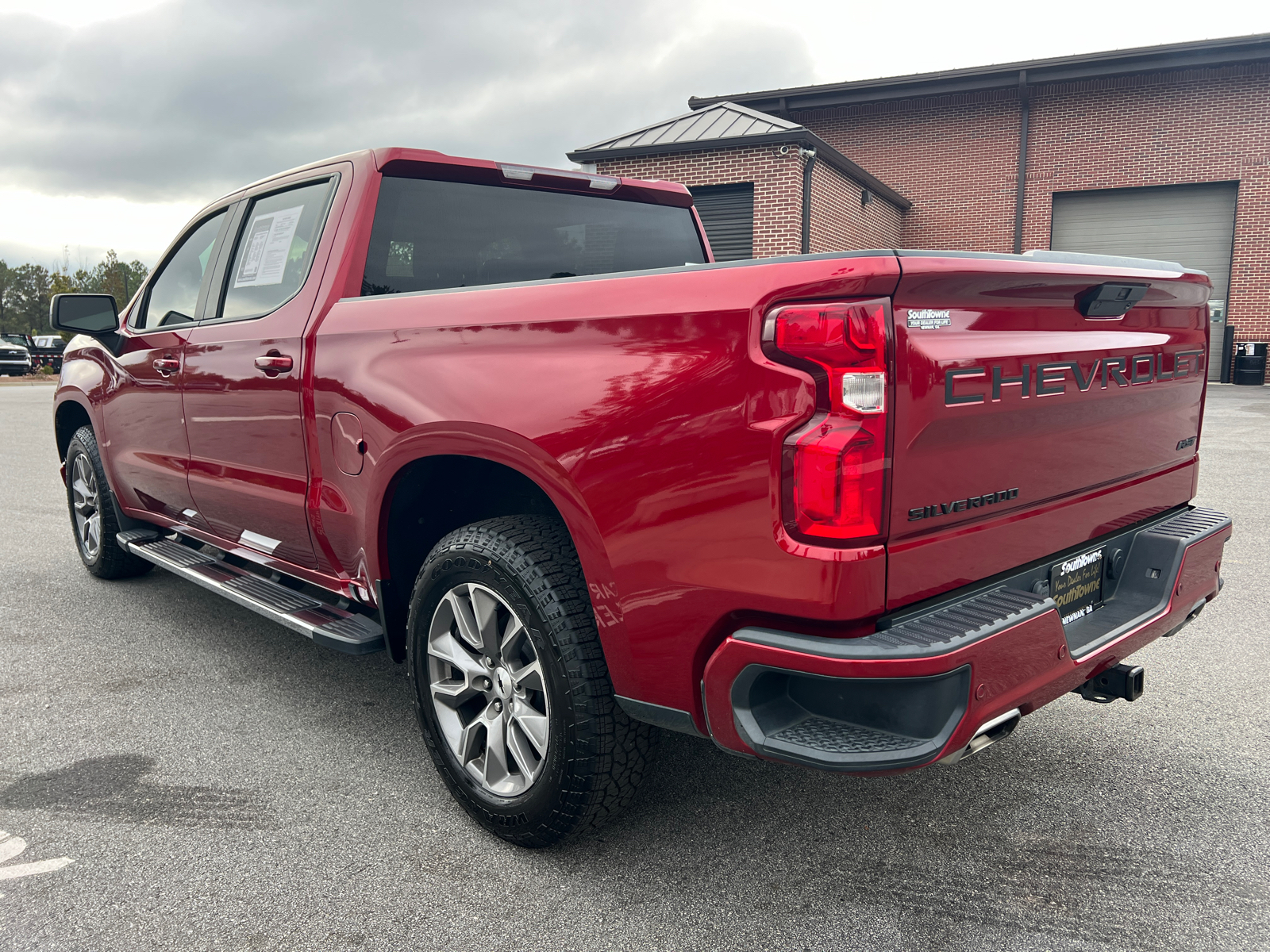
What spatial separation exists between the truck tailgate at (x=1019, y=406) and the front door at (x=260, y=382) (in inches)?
80.7

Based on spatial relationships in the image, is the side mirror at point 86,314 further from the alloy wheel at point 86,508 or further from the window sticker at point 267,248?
the window sticker at point 267,248

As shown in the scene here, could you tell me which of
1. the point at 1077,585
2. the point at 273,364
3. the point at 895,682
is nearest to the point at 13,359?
the point at 273,364

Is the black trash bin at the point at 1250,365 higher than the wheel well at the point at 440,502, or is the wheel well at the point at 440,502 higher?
the wheel well at the point at 440,502

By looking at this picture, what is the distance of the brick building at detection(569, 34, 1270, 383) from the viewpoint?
1805cm

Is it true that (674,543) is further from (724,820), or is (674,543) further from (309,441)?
(309,441)

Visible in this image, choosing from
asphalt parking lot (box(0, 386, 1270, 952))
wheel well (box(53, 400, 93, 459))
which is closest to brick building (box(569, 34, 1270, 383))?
wheel well (box(53, 400, 93, 459))

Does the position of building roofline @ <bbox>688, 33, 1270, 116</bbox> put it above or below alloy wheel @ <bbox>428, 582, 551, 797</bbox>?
above

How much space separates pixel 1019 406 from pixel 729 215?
16.9 meters

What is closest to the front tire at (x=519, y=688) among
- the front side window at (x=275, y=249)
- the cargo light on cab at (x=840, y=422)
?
the cargo light on cab at (x=840, y=422)

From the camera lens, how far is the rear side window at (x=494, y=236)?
319cm

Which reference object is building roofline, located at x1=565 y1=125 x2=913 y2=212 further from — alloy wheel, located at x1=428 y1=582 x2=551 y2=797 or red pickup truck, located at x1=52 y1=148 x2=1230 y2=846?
alloy wheel, located at x1=428 y1=582 x2=551 y2=797

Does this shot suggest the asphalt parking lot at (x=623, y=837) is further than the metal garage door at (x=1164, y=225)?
No

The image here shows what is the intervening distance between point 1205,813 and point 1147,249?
73.7 feet

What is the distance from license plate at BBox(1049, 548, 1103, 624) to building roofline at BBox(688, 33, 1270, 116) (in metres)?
22.2
